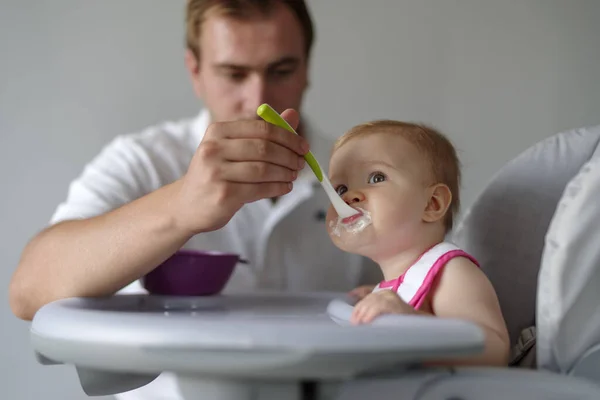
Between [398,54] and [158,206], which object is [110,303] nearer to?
[158,206]

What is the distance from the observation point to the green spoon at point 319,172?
640 mm

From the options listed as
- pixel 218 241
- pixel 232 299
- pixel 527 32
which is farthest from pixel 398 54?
pixel 232 299

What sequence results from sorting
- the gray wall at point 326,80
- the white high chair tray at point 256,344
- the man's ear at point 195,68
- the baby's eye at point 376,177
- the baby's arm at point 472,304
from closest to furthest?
the white high chair tray at point 256,344 < the baby's arm at point 472,304 < the baby's eye at point 376,177 < the man's ear at point 195,68 < the gray wall at point 326,80

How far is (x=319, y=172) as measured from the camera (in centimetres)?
66

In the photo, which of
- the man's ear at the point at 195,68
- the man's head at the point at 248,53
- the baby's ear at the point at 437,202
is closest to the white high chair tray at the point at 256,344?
the baby's ear at the point at 437,202

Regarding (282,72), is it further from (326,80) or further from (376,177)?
(376,177)

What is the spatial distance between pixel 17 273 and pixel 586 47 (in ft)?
4.63

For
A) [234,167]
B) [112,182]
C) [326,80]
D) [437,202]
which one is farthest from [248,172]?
[326,80]

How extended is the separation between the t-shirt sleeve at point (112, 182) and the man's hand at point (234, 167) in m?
0.48

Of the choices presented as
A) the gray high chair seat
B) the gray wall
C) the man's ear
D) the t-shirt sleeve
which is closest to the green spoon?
the gray high chair seat

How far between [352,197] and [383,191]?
34mm

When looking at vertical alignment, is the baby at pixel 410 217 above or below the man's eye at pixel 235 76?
below

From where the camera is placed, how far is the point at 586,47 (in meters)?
1.61

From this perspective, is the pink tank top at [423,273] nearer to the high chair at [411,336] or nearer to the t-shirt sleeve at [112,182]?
the high chair at [411,336]
